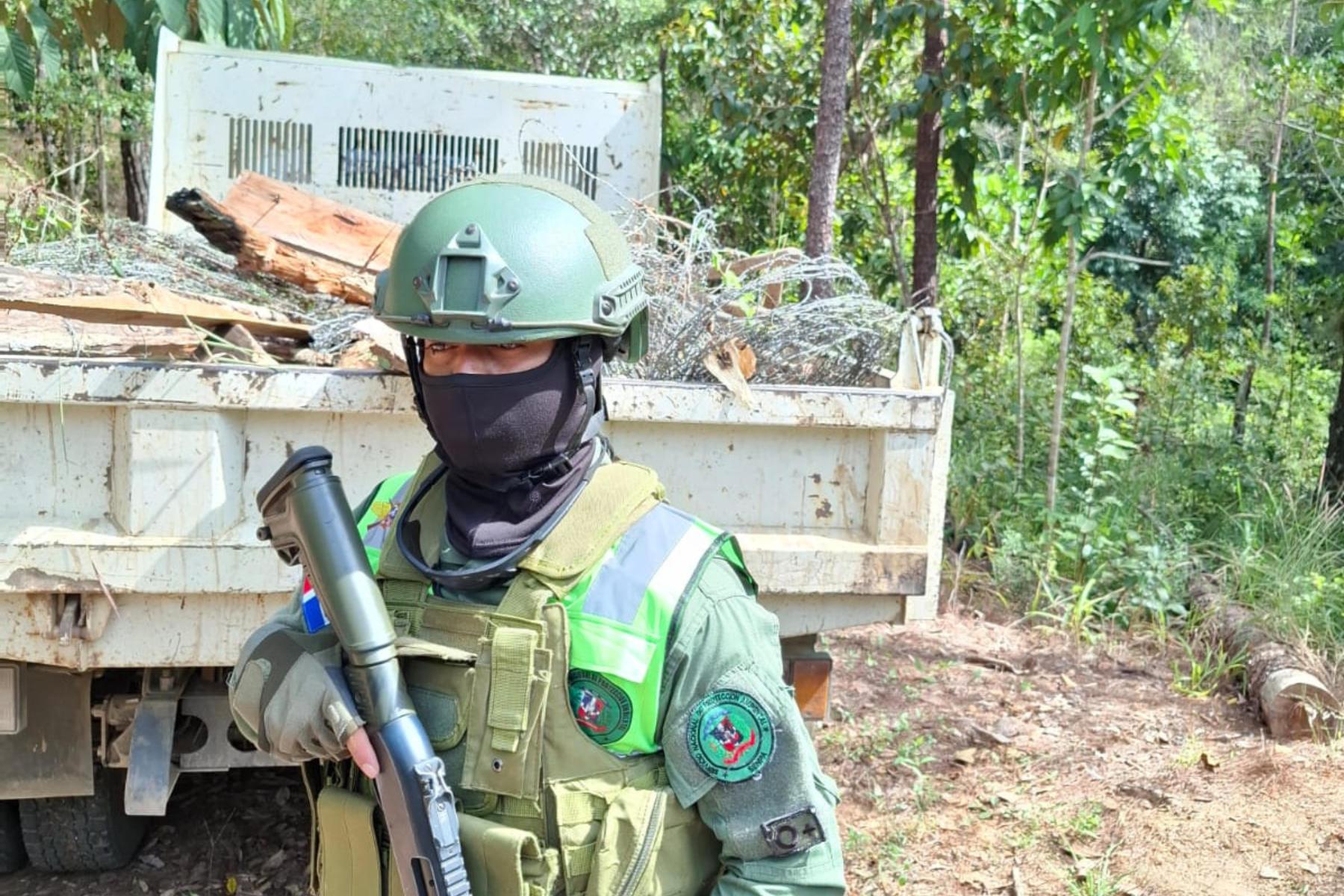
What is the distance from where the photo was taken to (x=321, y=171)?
452 centimetres

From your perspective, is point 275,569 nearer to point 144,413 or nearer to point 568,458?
point 144,413

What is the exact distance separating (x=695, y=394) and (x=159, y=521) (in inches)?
40.4

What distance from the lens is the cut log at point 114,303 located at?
254cm

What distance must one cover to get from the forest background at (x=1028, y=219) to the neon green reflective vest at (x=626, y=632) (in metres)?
2.59

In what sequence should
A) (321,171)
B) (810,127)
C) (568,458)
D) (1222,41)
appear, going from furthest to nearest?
(1222,41)
(810,127)
(321,171)
(568,458)

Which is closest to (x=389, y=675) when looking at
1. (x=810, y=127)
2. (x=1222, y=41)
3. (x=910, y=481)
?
(x=910, y=481)

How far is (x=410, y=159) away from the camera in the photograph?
15.1 feet

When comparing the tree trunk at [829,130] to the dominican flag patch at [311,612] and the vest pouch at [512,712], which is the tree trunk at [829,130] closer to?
the dominican flag patch at [311,612]

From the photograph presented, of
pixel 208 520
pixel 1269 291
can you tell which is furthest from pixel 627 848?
pixel 1269 291

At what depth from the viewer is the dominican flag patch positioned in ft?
5.26

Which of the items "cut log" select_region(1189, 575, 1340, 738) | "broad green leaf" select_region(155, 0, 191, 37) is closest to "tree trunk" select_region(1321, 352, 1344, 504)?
"cut log" select_region(1189, 575, 1340, 738)

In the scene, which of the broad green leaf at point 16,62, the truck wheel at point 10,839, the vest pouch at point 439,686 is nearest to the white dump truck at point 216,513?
the truck wheel at point 10,839

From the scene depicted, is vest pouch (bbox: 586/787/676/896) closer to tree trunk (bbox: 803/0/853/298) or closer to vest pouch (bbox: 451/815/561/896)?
vest pouch (bbox: 451/815/561/896)

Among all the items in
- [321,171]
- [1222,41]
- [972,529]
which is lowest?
[972,529]
